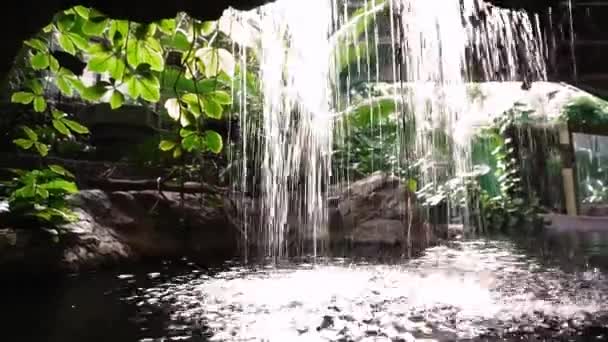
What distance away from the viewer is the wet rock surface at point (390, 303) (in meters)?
2.06

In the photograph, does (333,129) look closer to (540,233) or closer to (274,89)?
(274,89)

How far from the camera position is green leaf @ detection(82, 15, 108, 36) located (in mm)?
1609

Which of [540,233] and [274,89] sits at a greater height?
[274,89]

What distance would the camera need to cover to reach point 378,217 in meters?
6.50

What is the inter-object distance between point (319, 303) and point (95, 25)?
193cm

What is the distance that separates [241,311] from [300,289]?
782 millimetres

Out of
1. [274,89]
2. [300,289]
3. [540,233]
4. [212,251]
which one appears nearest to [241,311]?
[300,289]

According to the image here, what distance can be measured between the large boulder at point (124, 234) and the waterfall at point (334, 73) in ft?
2.27

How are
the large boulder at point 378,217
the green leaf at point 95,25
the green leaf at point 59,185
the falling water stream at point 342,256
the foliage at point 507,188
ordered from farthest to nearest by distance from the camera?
the foliage at point 507,188 → the large boulder at point 378,217 → the green leaf at point 59,185 → the falling water stream at point 342,256 → the green leaf at point 95,25

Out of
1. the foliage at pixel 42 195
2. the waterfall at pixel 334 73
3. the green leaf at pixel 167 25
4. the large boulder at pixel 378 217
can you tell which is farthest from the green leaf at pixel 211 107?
the large boulder at pixel 378 217

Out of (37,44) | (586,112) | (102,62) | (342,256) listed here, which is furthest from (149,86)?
Answer: (586,112)

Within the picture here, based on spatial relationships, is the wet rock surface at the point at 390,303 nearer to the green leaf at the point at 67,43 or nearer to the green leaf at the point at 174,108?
the green leaf at the point at 174,108

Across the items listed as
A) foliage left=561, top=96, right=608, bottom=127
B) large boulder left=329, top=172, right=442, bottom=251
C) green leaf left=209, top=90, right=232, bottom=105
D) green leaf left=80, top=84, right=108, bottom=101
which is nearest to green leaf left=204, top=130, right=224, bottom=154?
green leaf left=209, top=90, right=232, bottom=105

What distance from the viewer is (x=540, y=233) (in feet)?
26.8
